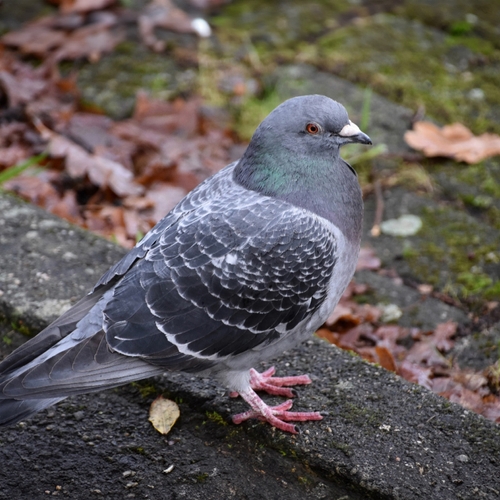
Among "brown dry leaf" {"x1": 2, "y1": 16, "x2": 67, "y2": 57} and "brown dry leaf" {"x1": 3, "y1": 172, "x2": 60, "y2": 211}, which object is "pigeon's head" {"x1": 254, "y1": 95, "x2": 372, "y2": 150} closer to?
"brown dry leaf" {"x1": 3, "y1": 172, "x2": 60, "y2": 211}

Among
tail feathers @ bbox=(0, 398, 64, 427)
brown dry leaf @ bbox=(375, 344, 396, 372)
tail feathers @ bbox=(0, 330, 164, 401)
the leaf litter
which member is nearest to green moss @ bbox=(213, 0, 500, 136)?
the leaf litter

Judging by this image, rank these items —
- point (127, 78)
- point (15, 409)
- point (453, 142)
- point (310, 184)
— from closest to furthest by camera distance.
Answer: point (15, 409) < point (310, 184) < point (453, 142) < point (127, 78)

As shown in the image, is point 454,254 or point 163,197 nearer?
point 454,254

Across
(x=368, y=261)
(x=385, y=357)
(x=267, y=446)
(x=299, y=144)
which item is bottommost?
(x=368, y=261)

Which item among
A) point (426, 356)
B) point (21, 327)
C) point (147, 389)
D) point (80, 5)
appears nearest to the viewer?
point (147, 389)

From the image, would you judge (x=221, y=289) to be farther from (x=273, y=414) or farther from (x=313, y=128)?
(x=313, y=128)

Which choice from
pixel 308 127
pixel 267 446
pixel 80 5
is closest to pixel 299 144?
pixel 308 127

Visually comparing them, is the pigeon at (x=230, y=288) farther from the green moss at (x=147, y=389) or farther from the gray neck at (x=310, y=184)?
the green moss at (x=147, y=389)

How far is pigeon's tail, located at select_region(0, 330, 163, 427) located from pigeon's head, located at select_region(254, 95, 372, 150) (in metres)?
1.21

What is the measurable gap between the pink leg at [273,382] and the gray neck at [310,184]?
744mm

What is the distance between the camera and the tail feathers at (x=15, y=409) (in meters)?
2.79

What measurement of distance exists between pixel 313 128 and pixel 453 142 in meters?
2.39

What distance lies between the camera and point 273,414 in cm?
315

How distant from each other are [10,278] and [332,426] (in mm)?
1964
